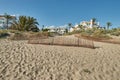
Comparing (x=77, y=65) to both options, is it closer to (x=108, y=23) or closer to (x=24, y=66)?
(x=24, y=66)

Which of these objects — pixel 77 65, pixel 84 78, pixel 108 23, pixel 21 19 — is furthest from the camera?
pixel 108 23

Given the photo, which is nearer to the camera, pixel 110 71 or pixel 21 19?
pixel 110 71

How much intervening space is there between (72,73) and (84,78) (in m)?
0.62

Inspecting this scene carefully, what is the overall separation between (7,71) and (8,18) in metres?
40.8

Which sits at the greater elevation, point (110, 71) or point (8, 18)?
point (8, 18)

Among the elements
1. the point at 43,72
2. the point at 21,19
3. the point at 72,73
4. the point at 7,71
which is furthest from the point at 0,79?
the point at 21,19

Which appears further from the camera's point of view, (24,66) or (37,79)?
(24,66)

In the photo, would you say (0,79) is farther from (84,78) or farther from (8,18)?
(8,18)

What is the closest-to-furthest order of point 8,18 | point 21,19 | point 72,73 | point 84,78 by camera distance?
point 84,78 → point 72,73 → point 21,19 → point 8,18

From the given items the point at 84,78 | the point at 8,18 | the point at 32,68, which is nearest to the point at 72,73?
the point at 84,78

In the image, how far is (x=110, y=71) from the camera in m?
7.14

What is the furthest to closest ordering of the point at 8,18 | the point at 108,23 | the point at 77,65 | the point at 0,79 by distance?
the point at 108,23, the point at 8,18, the point at 77,65, the point at 0,79

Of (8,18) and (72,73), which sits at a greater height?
(8,18)

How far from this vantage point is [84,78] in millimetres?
6148
